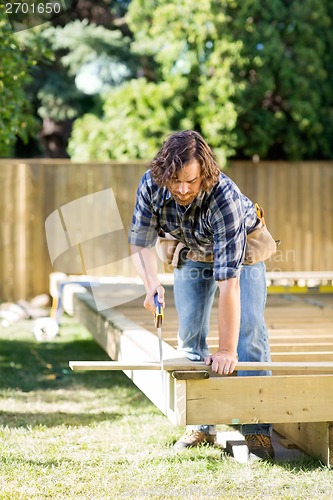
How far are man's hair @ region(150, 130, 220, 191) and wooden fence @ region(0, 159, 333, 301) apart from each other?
6165mm

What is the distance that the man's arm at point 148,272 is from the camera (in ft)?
10.6

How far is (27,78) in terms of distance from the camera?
5.68m

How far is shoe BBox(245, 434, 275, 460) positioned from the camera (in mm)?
3543

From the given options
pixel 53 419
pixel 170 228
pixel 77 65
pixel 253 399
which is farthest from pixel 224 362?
pixel 77 65

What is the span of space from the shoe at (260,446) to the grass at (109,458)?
10cm

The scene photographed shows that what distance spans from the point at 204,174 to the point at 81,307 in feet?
11.2

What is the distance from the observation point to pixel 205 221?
3199mm

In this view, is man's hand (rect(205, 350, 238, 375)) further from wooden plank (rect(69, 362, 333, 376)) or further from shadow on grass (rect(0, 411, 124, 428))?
shadow on grass (rect(0, 411, 124, 428))

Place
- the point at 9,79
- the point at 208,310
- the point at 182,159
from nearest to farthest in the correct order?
the point at 182,159
the point at 208,310
the point at 9,79

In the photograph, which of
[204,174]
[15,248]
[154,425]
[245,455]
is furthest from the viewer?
[15,248]

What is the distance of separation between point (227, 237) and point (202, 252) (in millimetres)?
379

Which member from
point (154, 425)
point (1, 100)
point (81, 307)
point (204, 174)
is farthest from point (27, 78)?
point (204, 174)

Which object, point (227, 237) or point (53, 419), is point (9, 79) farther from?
point (227, 237)

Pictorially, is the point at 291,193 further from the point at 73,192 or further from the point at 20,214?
the point at 20,214
